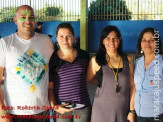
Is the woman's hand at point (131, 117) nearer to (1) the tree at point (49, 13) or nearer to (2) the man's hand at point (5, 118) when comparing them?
(2) the man's hand at point (5, 118)

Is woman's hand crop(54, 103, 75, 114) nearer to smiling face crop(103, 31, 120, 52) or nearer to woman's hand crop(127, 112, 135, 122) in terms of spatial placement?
woman's hand crop(127, 112, 135, 122)

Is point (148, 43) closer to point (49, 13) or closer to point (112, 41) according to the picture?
point (112, 41)

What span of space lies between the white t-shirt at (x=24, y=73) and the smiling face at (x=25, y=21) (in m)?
0.06

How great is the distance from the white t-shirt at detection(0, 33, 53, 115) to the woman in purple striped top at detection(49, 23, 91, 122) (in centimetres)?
10

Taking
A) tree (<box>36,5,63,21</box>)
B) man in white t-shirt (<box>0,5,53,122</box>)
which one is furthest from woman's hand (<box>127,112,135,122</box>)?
tree (<box>36,5,63,21</box>)

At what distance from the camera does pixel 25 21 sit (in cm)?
234

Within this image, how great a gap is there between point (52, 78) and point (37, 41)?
15.7 inches

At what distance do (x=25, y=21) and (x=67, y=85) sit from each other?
75 centimetres

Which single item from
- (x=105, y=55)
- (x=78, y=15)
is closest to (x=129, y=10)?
(x=78, y=15)

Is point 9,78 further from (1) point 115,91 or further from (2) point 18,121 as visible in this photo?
(1) point 115,91

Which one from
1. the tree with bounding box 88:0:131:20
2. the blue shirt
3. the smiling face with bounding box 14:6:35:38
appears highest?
the tree with bounding box 88:0:131:20

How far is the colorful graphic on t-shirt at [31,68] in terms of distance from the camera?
2.25 m

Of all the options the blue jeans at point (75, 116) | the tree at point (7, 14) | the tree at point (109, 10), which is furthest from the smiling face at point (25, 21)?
the tree at point (7, 14)

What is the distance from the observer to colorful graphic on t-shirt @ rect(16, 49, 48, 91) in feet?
7.39
